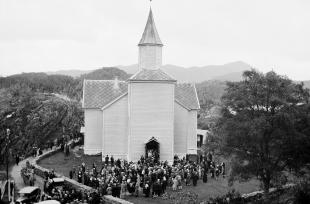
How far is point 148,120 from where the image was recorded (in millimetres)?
45969

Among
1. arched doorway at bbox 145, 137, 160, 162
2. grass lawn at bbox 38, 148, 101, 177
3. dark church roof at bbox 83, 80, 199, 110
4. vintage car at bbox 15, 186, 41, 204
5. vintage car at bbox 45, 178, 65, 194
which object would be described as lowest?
vintage car at bbox 15, 186, 41, 204

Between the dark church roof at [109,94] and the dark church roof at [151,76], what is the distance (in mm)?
4445

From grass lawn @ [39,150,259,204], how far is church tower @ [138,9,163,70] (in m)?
11.0

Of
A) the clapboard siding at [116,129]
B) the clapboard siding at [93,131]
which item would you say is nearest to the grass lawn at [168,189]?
the clapboard siding at [93,131]

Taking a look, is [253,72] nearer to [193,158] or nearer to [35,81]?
[193,158]

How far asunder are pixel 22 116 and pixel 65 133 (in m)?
13.8

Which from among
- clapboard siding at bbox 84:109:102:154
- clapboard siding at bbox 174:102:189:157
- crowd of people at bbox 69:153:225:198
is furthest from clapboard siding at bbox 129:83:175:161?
clapboard siding at bbox 84:109:102:154

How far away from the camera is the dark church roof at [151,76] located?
4600 cm

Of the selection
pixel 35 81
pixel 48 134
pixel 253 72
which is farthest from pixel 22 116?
pixel 253 72

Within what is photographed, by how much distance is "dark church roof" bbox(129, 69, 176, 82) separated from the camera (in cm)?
4600

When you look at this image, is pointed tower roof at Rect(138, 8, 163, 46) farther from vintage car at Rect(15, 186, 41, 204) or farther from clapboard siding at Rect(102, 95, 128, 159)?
vintage car at Rect(15, 186, 41, 204)

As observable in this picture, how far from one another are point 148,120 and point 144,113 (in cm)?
79

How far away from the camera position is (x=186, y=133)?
50094mm

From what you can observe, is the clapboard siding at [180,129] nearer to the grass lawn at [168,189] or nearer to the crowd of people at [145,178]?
the grass lawn at [168,189]
